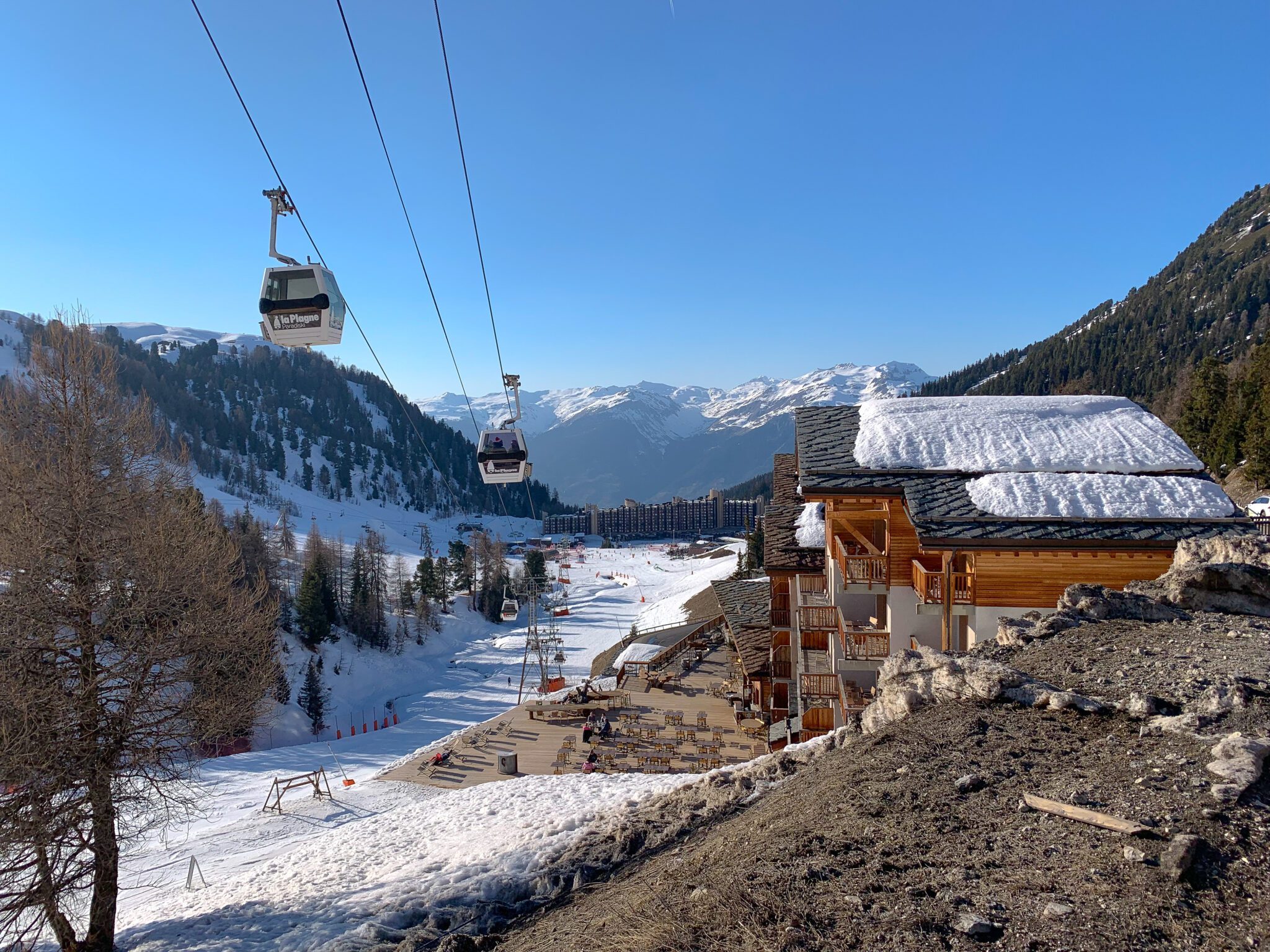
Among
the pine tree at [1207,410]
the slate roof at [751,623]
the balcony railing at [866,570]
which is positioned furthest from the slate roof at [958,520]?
the pine tree at [1207,410]

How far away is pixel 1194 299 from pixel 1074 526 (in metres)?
184

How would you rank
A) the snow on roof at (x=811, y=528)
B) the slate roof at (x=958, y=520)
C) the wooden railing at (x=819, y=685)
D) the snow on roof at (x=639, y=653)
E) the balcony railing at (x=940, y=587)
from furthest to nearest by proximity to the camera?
1. the snow on roof at (x=639, y=653)
2. the snow on roof at (x=811, y=528)
3. the wooden railing at (x=819, y=685)
4. the balcony railing at (x=940, y=587)
5. the slate roof at (x=958, y=520)

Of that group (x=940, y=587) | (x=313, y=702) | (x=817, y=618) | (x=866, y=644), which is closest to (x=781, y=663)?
(x=817, y=618)

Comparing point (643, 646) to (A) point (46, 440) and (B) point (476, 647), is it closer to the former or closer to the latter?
(B) point (476, 647)

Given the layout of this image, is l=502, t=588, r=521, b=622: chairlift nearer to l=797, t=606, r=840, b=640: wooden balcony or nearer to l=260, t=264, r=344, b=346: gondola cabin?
l=797, t=606, r=840, b=640: wooden balcony

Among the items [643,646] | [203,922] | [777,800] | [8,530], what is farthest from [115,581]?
[643,646]

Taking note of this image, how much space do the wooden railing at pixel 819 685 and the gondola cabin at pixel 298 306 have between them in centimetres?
1242

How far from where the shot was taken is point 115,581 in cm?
1079

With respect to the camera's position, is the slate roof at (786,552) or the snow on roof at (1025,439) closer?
the snow on roof at (1025,439)

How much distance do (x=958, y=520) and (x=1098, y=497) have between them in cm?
242

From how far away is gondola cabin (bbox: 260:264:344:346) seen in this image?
43.4 feet

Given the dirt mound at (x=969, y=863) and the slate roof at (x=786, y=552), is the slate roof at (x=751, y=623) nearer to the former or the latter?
the slate roof at (x=786, y=552)

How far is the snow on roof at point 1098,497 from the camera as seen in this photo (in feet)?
34.2

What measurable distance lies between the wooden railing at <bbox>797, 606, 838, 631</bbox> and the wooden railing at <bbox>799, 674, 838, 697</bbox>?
1144mm
